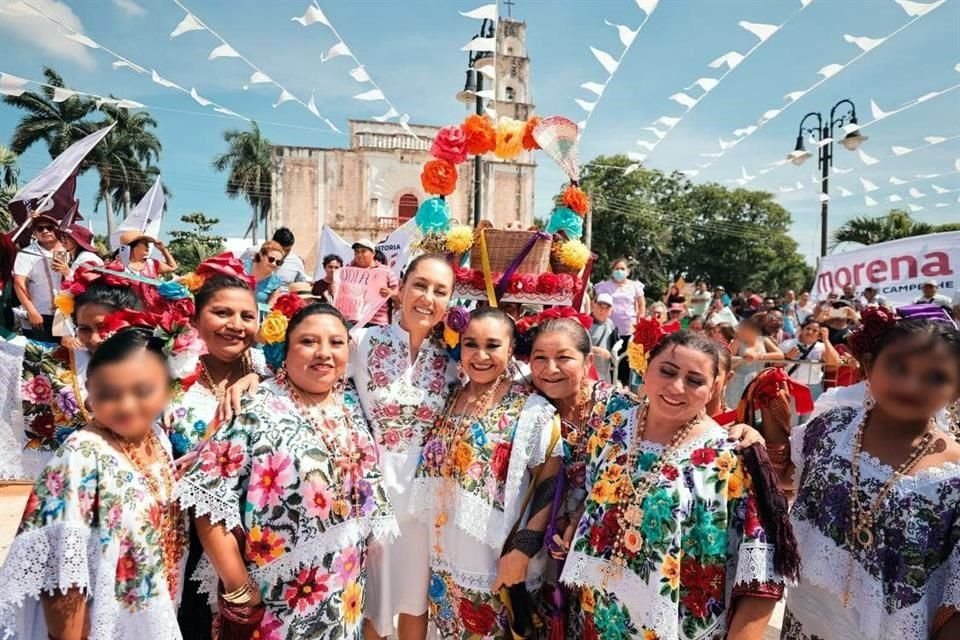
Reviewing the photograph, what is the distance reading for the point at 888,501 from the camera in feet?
6.37

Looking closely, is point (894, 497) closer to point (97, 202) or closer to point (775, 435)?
point (775, 435)

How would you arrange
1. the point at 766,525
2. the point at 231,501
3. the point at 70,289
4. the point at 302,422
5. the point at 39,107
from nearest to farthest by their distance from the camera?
the point at 766,525 → the point at 231,501 → the point at 302,422 → the point at 70,289 → the point at 39,107

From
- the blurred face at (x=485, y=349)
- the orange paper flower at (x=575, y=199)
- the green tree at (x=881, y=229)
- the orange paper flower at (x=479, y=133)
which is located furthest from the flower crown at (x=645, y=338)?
the green tree at (x=881, y=229)

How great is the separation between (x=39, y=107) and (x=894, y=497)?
35.1m

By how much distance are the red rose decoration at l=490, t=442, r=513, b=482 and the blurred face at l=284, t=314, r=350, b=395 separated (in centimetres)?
76

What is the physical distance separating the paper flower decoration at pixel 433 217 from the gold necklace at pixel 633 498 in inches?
68.6

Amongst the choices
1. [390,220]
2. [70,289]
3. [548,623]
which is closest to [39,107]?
[390,220]

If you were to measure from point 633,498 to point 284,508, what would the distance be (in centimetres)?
129

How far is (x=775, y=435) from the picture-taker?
8.10 ft

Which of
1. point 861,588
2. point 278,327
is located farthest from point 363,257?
point 861,588

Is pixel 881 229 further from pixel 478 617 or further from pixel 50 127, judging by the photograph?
pixel 50 127

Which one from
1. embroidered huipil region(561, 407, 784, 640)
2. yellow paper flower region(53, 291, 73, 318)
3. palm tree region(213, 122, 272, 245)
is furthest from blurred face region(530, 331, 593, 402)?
palm tree region(213, 122, 272, 245)

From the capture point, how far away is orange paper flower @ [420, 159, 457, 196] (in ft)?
11.1

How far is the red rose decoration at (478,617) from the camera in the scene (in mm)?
2488
